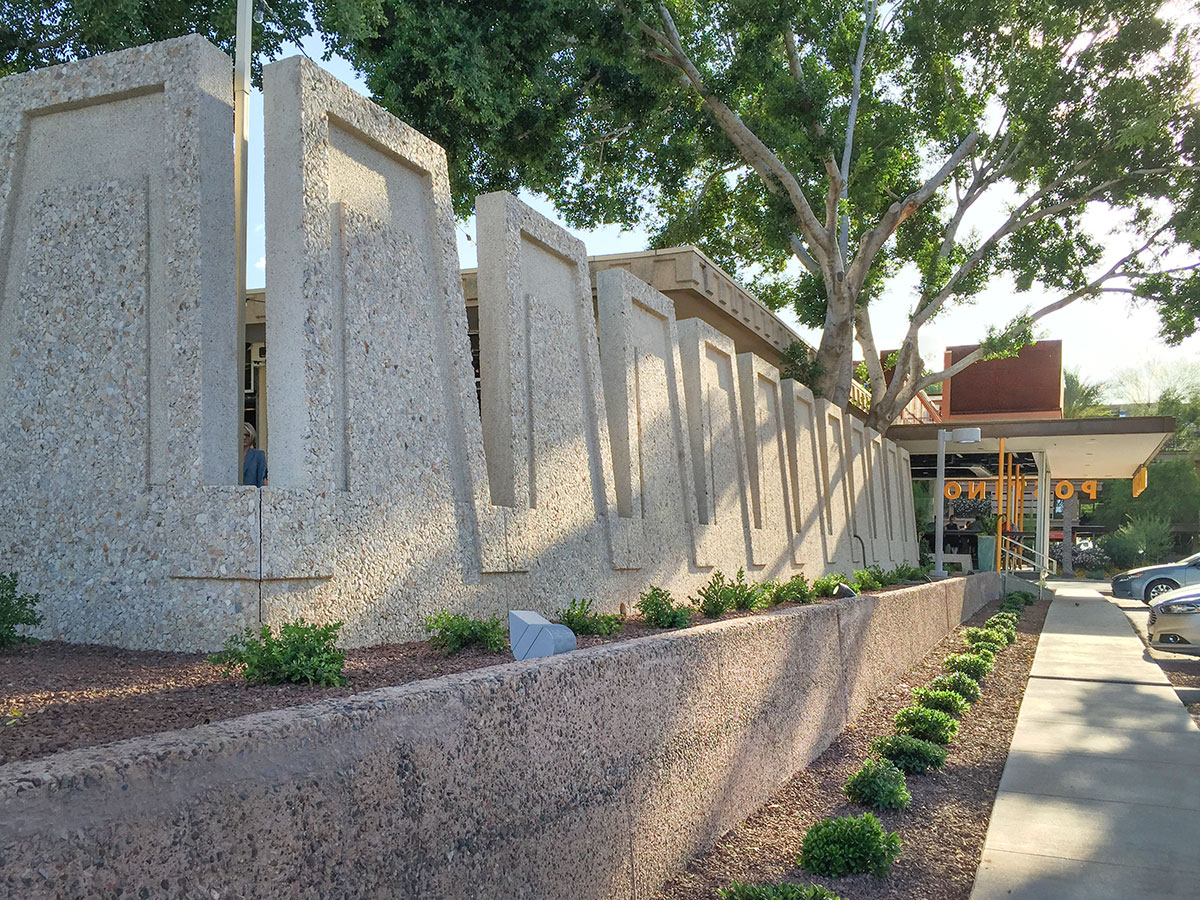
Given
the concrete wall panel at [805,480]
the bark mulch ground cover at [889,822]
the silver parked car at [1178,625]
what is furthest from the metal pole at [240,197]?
the silver parked car at [1178,625]

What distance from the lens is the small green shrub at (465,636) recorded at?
208 inches

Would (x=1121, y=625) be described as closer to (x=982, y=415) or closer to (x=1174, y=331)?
(x=1174, y=331)

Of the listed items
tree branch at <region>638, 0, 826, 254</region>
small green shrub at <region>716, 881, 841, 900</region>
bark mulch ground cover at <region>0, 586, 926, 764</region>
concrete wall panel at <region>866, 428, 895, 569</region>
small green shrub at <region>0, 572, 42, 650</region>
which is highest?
tree branch at <region>638, 0, 826, 254</region>

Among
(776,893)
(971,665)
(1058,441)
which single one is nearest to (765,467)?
(971,665)

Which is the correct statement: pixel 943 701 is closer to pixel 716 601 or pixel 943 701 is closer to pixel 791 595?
pixel 791 595

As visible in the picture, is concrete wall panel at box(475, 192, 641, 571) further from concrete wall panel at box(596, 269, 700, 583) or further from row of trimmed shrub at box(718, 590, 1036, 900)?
row of trimmed shrub at box(718, 590, 1036, 900)

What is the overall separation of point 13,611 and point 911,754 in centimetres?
579

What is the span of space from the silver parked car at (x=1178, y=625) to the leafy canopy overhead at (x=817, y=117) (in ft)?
23.0

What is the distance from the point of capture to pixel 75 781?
2.20 metres

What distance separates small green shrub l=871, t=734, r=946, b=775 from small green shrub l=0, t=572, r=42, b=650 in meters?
5.51

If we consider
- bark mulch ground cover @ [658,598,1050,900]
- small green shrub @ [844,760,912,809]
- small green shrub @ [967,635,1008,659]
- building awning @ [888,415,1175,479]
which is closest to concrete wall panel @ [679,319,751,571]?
bark mulch ground cover @ [658,598,1050,900]

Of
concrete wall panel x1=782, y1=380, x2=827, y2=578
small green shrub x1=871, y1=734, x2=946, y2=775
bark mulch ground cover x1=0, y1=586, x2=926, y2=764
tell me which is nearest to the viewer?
bark mulch ground cover x1=0, y1=586, x2=926, y2=764

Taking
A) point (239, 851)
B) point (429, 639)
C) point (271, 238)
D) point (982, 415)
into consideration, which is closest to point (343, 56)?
point (271, 238)

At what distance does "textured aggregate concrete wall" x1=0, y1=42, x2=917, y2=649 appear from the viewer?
4.94 meters
